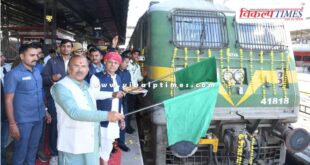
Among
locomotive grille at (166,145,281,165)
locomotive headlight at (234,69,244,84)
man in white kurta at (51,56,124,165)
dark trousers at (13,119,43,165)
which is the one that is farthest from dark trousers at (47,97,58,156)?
locomotive headlight at (234,69,244,84)

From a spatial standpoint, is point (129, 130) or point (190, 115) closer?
point (190, 115)

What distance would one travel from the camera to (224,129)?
205 inches

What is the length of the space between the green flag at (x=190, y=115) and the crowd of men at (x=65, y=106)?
1.99 ft

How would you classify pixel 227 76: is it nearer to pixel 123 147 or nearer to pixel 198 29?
pixel 198 29

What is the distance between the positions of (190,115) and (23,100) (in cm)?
184

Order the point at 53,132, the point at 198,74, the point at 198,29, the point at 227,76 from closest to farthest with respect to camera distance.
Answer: the point at 198,74
the point at 53,132
the point at 227,76
the point at 198,29

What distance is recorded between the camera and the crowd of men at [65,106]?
2.93 metres

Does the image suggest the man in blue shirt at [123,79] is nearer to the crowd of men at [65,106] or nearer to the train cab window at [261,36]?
the crowd of men at [65,106]

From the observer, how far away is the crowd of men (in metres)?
2.93

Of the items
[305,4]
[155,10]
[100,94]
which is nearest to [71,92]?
[100,94]

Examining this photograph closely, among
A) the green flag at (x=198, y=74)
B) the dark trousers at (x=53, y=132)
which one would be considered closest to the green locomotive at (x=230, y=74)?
the green flag at (x=198, y=74)

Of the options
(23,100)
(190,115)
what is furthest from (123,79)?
(190,115)

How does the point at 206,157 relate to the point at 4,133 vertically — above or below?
below

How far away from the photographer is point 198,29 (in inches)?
211
